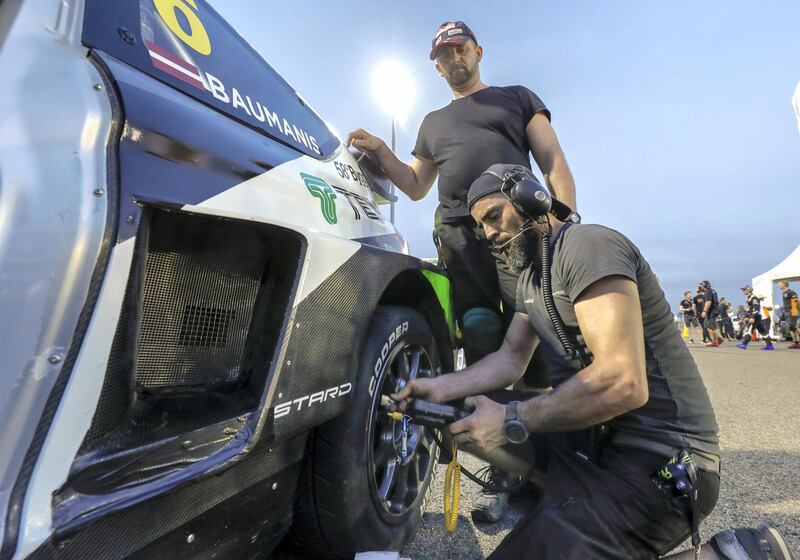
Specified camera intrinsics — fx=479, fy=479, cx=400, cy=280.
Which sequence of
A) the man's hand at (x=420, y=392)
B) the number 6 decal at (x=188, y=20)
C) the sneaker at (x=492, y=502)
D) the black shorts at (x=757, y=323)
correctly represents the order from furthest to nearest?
the black shorts at (x=757, y=323)
the sneaker at (x=492, y=502)
the man's hand at (x=420, y=392)
the number 6 decal at (x=188, y=20)

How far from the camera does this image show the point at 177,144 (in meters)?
0.88

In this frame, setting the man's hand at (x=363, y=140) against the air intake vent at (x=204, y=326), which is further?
the man's hand at (x=363, y=140)

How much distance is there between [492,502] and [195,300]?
1.59 m

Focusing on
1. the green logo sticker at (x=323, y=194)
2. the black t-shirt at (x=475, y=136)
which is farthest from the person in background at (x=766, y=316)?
the green logo sticker at (x=323, y=194)

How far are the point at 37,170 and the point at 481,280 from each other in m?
1.99

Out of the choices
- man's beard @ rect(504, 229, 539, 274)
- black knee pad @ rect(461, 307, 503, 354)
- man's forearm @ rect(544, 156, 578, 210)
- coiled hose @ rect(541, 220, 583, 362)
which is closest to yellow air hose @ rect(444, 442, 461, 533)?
coiled hose @ rect(541, 220, 583, 362)

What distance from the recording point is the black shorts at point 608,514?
1312 mm

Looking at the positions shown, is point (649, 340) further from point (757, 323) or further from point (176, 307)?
point (757, 323)

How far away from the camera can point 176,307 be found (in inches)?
38.9

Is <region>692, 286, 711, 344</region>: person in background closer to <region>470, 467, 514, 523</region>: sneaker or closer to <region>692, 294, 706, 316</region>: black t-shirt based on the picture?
<region>692, 294, 706, 316</region>: black t-shirt

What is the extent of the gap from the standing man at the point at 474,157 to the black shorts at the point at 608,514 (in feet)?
3.23

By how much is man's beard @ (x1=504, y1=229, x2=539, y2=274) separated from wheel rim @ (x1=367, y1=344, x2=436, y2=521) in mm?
494

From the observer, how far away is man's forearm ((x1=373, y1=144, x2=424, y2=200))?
258 centimetres

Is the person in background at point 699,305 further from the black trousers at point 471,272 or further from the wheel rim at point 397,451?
the wheel rim at point 397,451
